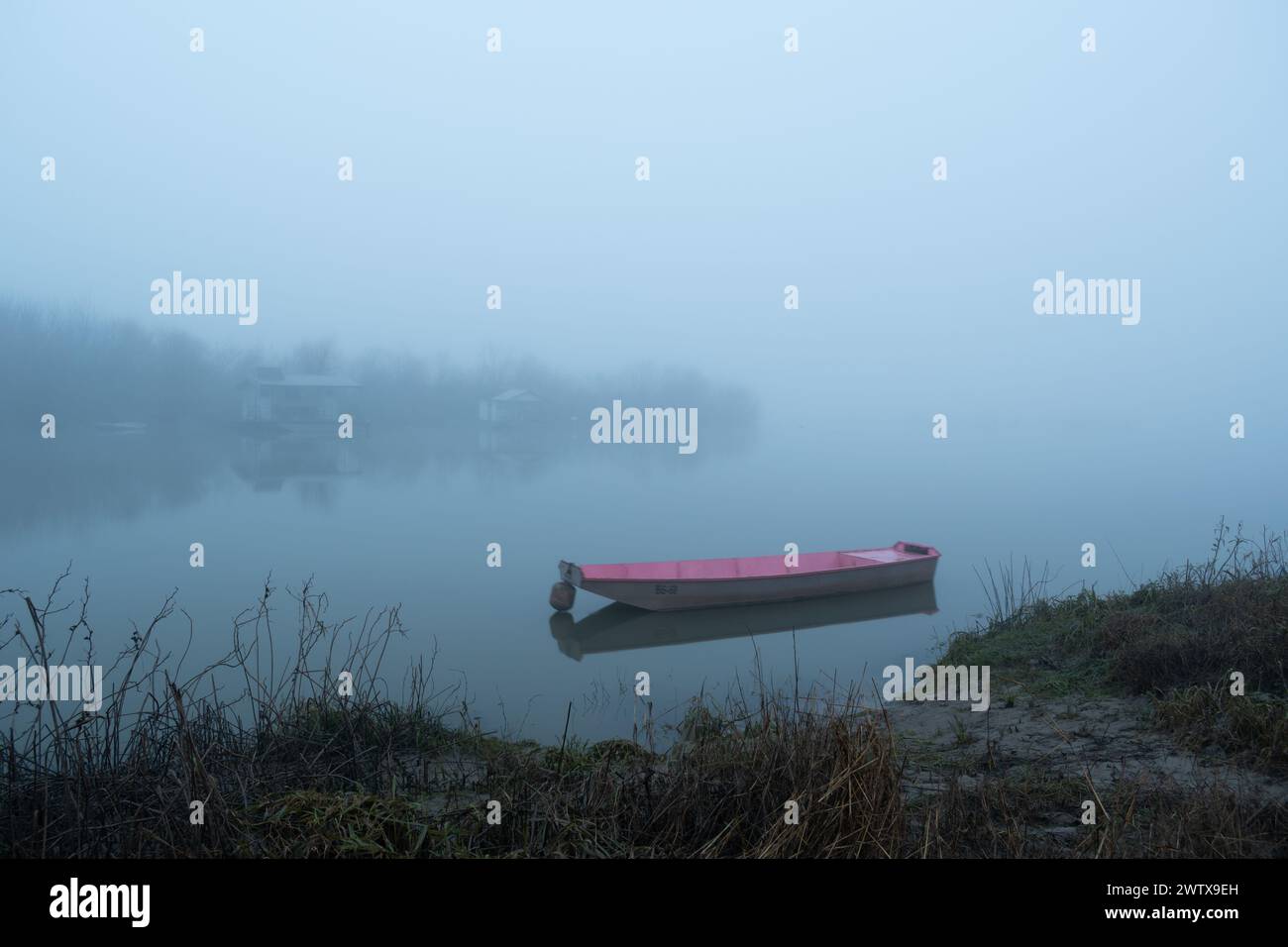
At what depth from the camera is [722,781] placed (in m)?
4.14

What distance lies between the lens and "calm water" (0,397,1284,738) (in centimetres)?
1145

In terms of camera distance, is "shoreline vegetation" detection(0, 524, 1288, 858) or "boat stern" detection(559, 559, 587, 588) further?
"boat stern" detection(559, 559, 587, 588)

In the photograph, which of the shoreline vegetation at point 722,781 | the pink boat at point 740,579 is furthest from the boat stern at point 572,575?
the shoreline vegetation at point 722,781

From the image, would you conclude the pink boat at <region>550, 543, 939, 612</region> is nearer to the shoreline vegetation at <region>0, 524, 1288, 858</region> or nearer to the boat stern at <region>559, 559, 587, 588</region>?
the boat stern at <region>559, 559, 587, 588</region>

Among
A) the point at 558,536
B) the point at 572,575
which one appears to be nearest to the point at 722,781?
the point at 572,575

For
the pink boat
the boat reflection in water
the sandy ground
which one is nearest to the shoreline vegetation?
the sandy ground

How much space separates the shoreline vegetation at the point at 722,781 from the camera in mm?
3711

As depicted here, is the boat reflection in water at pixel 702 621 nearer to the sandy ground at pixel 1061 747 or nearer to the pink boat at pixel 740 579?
the pink boat at pixel 740 579

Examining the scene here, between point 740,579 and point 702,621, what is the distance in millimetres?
838

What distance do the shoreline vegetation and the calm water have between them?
7.65 feet

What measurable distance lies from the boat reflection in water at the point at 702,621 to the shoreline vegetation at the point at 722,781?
5.35 m

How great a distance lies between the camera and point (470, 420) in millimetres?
82625
